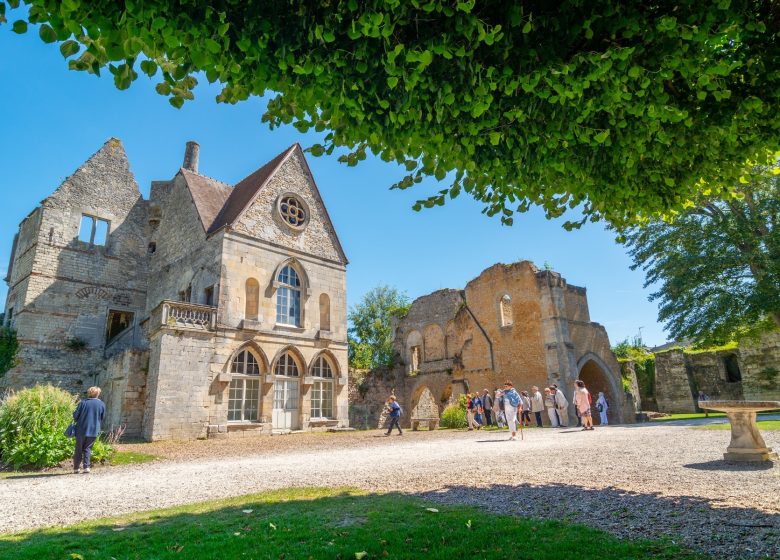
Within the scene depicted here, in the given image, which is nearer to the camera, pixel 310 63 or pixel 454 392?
pixel 310 63

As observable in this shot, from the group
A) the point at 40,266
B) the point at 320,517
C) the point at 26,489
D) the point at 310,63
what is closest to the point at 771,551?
the point at 320,517

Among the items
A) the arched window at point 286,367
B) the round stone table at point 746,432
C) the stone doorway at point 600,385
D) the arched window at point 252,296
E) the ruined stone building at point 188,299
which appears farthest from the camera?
the stone doorway at point 600,385

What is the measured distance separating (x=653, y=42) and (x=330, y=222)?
59.2 feet

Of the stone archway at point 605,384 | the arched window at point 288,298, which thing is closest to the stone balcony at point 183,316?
the arched window at point 288,298

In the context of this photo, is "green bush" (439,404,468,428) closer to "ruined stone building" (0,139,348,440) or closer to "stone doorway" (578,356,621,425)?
"ruined stone building" (0,139,348,440)

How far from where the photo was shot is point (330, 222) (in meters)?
21.2

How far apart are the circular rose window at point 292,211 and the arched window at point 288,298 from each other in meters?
2.04

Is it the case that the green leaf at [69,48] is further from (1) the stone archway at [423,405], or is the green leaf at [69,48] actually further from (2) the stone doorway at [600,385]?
(1) the stone archway at [423,405]

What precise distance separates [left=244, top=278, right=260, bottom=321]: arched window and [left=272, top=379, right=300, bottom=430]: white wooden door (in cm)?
280

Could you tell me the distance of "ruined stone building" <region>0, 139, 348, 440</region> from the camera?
14891 millimetres

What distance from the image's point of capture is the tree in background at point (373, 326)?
42.3 meters

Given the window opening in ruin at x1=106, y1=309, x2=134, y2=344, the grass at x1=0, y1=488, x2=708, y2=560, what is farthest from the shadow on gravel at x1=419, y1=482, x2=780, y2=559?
the window opening in ruin at x1=106, y1=309, x2=134, y2=344

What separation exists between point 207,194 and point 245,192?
2000mm

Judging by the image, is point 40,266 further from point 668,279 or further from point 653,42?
point 668,279
